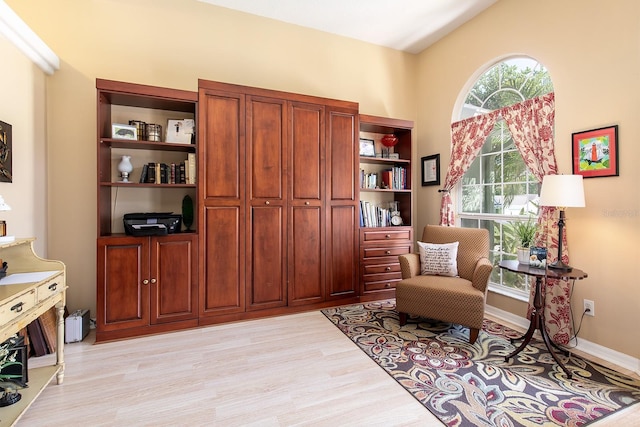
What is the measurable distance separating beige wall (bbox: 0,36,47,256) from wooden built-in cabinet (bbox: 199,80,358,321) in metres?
1.37

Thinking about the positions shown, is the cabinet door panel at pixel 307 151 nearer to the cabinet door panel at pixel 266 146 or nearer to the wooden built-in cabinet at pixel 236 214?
the wooden built-in cabinet at pixel 236 214

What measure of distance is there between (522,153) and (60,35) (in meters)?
4.60

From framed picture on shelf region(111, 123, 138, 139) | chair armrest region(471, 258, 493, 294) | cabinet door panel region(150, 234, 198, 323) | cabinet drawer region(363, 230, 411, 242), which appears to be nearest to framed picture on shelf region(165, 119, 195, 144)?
framed picture on shelf region(111, 123, 138, 139)

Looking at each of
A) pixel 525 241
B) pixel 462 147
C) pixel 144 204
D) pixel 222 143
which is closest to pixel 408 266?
pixel 525 241

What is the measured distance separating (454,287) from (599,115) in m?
1.79

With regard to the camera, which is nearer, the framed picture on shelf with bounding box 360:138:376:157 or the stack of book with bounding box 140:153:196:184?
the stack of book with bounding box 140:153:196:184

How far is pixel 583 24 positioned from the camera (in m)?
2.39

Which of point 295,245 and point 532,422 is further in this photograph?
point 295,245

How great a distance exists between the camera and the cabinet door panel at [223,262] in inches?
111

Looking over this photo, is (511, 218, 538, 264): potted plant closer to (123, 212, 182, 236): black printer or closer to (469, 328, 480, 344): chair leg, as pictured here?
(469, 328, 480, 344): chair leg

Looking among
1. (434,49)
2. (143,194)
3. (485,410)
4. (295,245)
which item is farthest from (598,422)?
(434,49)

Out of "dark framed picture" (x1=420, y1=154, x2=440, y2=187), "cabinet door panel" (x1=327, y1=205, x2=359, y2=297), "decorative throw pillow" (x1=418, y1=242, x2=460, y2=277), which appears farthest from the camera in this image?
"dark framed picture" (x1=420, y1=154, x2=440, y2=187)

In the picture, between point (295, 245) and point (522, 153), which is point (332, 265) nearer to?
point (295, 245)

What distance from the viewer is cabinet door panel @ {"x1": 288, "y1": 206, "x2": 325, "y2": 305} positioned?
3.15 m
